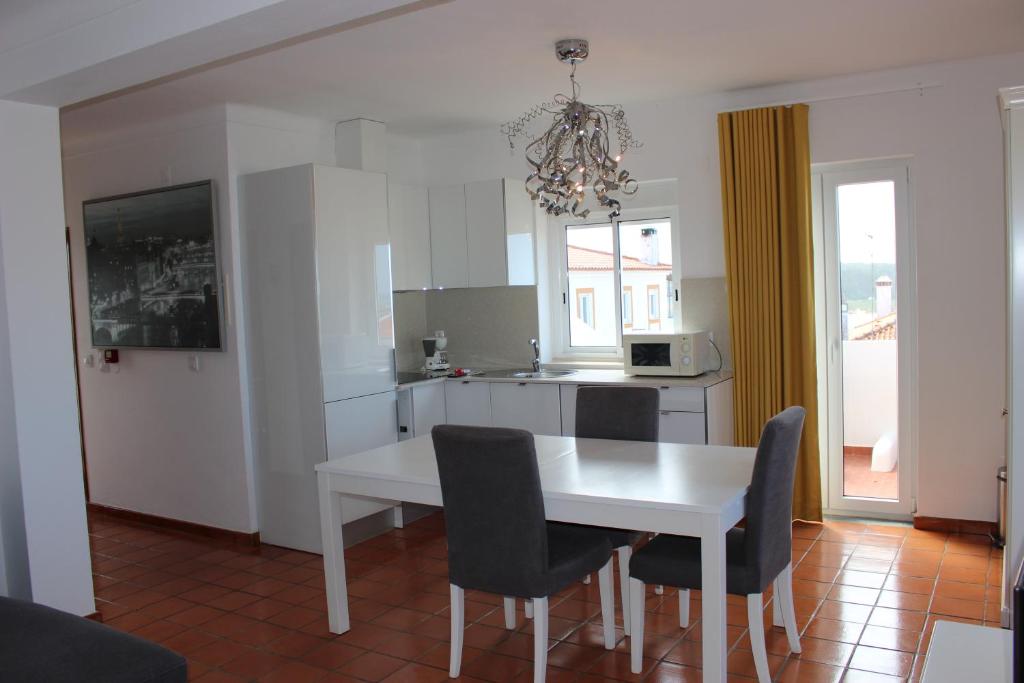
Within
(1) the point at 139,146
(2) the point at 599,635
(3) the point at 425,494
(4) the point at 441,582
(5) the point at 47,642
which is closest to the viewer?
(5) the point at 47,642

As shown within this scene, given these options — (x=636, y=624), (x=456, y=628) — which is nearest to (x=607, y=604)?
(x=636, y=624)

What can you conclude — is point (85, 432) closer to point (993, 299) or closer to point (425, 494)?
point (425, 494)

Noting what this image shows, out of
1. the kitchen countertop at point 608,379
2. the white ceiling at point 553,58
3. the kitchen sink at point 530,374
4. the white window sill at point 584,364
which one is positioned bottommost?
the kitchen countertop at point 608,379

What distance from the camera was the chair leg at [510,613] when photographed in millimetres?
3445

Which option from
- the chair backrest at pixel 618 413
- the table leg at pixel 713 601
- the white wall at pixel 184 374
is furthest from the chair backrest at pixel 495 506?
the white wall at pixel 184 374

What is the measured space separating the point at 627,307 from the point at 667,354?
2.51 ft

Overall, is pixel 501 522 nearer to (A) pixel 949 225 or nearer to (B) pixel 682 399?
(B) pixel 682 399

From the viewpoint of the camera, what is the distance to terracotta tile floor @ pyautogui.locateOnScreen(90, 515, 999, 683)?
309 centimetres

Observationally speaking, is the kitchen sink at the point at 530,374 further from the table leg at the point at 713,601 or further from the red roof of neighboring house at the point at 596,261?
the table leg at the point at 713,601

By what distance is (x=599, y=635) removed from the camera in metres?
3.36

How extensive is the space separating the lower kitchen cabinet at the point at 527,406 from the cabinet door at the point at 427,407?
14.9 inches

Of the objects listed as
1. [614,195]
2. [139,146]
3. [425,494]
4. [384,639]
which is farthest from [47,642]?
[614,195]

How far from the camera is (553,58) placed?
392cm

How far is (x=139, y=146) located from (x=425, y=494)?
11.0ft
